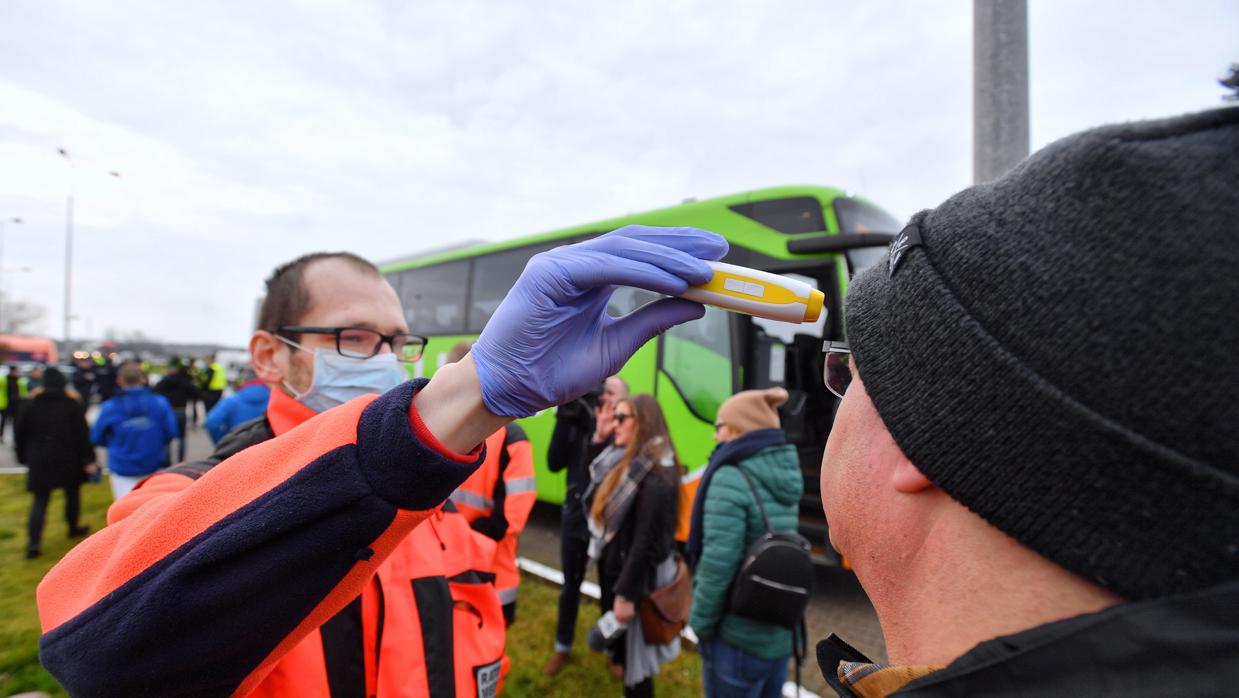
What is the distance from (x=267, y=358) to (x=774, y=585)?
7.40 ft

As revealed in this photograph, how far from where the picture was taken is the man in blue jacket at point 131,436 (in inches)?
215

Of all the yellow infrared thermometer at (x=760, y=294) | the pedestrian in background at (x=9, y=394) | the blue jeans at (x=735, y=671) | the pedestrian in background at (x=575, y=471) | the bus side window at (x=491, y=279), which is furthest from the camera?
the pedestrian in background at (x=9, y=394)

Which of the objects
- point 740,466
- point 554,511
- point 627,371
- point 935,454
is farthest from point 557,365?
Result: point 554,511

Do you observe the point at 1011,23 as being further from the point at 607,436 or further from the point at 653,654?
the point at 653,654

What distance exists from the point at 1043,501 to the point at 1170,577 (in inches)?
4.9

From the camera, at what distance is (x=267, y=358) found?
73.4 inches

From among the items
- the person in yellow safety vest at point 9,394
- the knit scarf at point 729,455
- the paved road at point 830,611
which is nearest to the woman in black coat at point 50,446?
the paved road at point 830,611

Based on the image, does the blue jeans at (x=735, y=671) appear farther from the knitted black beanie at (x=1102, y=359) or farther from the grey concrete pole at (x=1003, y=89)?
the grey concrete pole at (x=1003, y=89)

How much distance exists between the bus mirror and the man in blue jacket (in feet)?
21.2

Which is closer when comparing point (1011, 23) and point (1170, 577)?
point (1170, 577)

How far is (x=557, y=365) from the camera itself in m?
1.06

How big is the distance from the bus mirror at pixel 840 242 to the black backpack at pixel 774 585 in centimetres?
302

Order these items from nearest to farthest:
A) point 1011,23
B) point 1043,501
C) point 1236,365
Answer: point 1236,365 < point 1043,501 < point 1011,23

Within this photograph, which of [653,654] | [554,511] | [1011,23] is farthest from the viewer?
[554,511]
